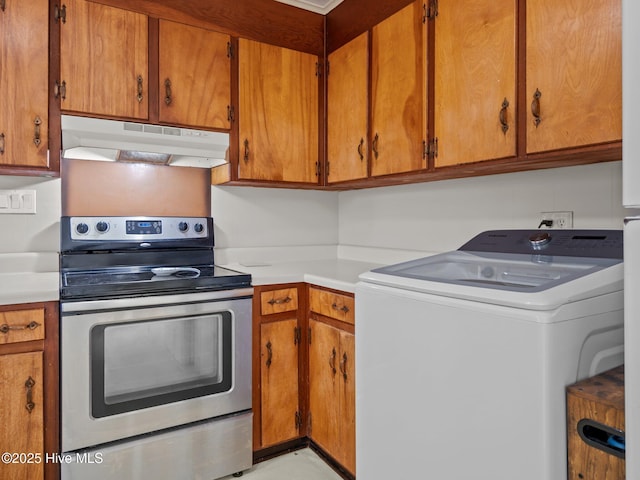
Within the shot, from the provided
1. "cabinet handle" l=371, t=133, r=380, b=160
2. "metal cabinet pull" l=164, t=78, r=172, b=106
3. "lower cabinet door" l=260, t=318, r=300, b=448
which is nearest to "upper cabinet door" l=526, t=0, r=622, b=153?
"cabinet handle" l=371, t=133, r=380, b=160

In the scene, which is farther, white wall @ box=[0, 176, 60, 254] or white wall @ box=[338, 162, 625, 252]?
white wall @ box=[0, 176, 60, 254]

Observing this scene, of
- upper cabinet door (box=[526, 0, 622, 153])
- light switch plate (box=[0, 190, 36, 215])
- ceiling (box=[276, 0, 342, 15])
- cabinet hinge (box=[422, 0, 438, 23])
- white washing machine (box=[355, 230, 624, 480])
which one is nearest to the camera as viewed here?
white washing machine (box=[355, 230, 624, 480])

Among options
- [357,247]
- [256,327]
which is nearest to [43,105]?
[256,327]

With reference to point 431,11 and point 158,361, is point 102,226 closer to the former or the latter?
point 158,361

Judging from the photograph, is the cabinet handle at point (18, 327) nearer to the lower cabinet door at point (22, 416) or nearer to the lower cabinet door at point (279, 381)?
the lower cabinet door at point (22, 416)

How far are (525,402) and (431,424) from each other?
0.98 feet

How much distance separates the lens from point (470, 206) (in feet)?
6.79

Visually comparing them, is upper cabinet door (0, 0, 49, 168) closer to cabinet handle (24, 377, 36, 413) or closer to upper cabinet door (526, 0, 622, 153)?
cabinet handle (24, 377, 36, 413)

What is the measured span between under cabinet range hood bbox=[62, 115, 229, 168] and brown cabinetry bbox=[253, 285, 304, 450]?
31.0 inches

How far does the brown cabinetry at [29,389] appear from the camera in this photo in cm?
153

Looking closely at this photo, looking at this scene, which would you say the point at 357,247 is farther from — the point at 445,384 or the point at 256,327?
the point at 445,384

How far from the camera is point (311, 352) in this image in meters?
2.14

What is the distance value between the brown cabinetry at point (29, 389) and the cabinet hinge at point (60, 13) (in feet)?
4.06

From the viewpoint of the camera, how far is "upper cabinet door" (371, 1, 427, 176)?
1.88 metres
